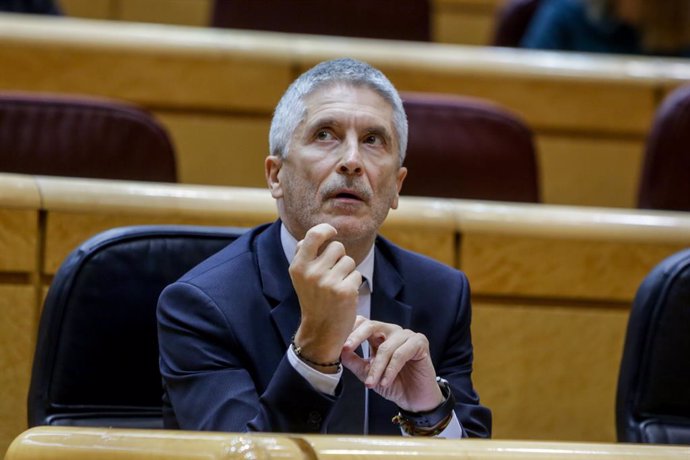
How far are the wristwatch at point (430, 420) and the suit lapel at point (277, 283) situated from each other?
69 millimetres

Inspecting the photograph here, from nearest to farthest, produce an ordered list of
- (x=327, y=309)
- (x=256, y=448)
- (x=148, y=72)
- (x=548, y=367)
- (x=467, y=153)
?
(x=256, y=448)
(x=327, y=309)
(x=548, y=367)
(x=467, y=153)
(x=148, y=72)

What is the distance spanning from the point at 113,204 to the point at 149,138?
0.11m

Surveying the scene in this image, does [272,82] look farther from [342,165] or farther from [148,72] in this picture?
[342,165]

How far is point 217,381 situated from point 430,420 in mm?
98

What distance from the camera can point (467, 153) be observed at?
0.91m

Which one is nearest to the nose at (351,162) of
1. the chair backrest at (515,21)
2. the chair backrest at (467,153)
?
the chair backrest at (467,153)

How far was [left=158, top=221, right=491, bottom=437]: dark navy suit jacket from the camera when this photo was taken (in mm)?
497

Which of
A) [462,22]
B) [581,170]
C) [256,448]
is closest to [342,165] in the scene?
[256,448]

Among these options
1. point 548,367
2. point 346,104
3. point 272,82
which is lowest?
point 548,367

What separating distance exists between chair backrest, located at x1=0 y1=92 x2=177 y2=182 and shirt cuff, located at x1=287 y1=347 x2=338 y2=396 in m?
0.36

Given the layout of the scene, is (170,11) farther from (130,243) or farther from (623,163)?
(130,243)

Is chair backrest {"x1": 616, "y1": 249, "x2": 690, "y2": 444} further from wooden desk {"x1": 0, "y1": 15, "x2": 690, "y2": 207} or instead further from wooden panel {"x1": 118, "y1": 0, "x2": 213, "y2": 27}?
wooden panel {"x1": 118, "y1": 0, "x2": 213, "y2": 27}

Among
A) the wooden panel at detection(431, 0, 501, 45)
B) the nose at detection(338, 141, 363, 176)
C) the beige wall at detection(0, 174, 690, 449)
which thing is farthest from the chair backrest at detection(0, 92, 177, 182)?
the wooden panel at detection(431, 0, 501, 45)

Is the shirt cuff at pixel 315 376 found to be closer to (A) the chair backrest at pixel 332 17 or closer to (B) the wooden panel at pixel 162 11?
(A) the chair backrest at pixel 332 17
